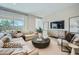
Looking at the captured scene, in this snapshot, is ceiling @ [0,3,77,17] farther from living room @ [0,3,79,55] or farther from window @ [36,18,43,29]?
window @ [36,18,43,29]

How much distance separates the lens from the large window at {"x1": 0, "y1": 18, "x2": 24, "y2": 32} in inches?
73.1

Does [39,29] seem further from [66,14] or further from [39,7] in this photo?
[66,14]

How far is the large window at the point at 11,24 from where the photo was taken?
1856 millimetres

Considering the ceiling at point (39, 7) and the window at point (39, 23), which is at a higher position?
the ceiling at point (39, 7)

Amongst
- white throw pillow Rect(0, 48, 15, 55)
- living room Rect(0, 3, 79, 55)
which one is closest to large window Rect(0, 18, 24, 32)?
living room Rect(0, 3, 79, 55)

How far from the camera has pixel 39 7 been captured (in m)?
1.89

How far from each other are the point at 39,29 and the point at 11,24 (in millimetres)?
523

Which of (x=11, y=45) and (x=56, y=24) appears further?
(x=56, y=24)

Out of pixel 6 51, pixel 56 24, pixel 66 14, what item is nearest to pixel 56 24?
pixel 56 24

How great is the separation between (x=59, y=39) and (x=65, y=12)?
1.68ft

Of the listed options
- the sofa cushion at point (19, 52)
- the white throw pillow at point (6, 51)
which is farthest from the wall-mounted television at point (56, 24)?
the white throw pillow at point (6, 51)

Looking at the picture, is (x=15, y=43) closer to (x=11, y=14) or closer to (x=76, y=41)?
(x=11, y=14)

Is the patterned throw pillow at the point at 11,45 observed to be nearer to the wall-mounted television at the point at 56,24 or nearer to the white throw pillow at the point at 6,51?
the white throw pillow at the point at 6,51

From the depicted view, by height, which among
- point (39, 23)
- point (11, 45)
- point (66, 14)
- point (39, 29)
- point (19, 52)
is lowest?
point (19, 52)
